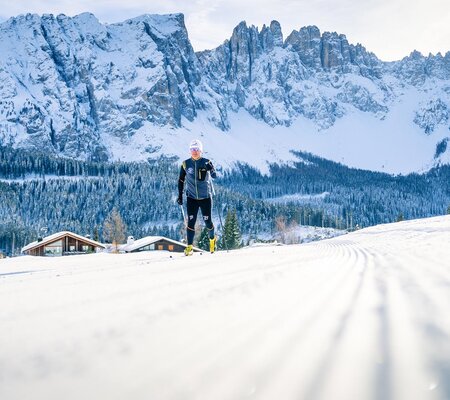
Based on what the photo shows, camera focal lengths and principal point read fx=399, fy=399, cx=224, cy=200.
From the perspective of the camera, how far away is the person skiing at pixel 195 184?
940 cm

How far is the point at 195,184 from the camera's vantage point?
31.1ft

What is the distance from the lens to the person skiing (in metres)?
9.40

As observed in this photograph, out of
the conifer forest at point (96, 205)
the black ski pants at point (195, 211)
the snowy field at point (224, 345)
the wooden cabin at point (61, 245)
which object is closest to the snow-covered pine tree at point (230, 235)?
the wooden cabin at point (61, 245)

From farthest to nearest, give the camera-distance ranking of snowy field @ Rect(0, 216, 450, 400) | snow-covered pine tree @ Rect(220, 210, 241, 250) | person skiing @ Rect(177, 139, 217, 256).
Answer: snow-covered pine tree @ Rect(220, 210, 241, 250) → person skiing @ Rect(177, 139, 217, 256) → snowy field @ Rect(0, 216, 450, 400)

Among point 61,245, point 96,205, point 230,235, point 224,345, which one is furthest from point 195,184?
point 96,205

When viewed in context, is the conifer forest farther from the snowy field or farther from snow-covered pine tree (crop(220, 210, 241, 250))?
the snowy field

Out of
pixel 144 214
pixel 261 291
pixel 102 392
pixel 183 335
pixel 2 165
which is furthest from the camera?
pixel 2 165

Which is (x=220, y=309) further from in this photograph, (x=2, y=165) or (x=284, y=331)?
(x=2, y=165)

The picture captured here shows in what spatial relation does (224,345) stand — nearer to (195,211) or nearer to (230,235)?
(195,211)

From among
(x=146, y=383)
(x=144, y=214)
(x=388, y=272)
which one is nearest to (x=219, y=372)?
(x=146, y=383)

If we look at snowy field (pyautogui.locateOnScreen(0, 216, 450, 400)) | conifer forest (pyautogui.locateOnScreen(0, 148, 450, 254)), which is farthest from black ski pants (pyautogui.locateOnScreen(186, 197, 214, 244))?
conifer forest (pyautogui.locateOnScreen(0, 148, 450, 254))

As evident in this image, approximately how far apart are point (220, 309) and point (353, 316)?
712 mm

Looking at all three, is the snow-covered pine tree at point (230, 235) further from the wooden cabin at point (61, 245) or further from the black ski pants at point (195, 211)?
the black ski pants at point (195, 211)

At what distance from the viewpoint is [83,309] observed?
83.6 inches
